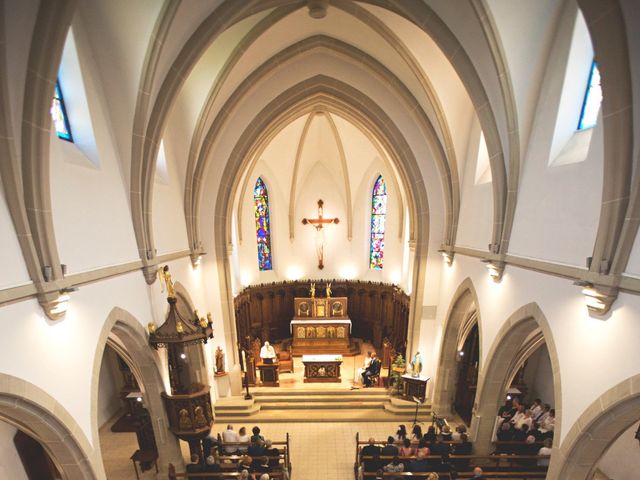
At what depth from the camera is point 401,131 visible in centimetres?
1066

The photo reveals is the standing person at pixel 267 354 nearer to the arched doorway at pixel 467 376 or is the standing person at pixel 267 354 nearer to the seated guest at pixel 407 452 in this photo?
the seated guest at pixel 407 452

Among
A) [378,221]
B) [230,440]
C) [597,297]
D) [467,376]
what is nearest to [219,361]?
[230,440]

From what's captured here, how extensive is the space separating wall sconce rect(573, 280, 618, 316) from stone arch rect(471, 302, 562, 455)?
121 cm

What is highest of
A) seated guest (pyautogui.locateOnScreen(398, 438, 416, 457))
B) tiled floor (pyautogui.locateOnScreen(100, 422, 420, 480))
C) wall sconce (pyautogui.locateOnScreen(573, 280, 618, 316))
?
wall sconce (pyautogui.locateOnScreen(573, 280, 618, 316))

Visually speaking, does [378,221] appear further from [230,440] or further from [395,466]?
[230,440]

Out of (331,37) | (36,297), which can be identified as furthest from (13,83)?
(331,37)

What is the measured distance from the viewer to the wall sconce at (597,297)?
417 centimetres

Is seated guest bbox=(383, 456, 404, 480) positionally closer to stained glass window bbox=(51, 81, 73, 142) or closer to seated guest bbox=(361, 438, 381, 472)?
seated guest bbox=(361, 438, 381, 472)

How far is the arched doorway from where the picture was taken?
35.3 feet

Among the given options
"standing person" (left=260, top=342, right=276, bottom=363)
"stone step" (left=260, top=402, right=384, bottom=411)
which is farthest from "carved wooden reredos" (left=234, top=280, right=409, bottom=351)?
"stone step" (left=260, top=402, right=384, bottom=411)

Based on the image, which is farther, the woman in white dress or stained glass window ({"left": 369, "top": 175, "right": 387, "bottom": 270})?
stained glass window ({"left": 369, "top": 175, "right": 387, "bottom": 270})

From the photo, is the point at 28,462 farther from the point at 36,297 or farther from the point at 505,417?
the point at 505,417

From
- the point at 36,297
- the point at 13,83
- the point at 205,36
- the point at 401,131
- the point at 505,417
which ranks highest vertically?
the point at 205,36

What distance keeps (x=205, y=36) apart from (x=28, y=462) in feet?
34.1
